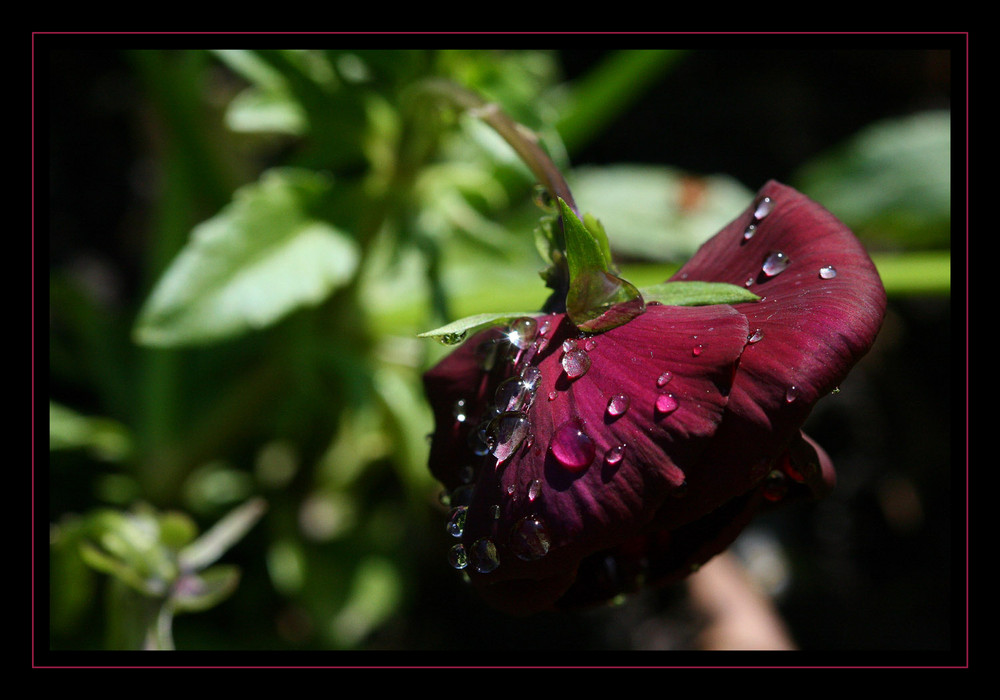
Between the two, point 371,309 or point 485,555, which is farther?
point 371,309

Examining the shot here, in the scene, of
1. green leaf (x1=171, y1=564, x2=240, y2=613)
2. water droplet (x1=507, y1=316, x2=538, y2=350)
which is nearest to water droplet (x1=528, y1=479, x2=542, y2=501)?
water droplet (x1=507, y1=316, x2=538, y2=350)

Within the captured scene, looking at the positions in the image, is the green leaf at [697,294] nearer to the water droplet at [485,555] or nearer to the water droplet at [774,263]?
the water droplet at [774,263]

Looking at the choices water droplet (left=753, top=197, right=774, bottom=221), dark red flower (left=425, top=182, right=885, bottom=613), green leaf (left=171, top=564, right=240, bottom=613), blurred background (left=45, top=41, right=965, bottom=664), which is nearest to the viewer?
dark red flower (left=425, top=182, right=885, bottom=613)

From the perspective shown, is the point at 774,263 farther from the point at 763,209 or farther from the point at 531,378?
the point at 531,378

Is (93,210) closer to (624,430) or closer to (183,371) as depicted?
(183,371)

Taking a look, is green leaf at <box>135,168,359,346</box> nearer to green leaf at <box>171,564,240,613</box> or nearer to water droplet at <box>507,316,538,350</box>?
green leaf at <box>171,564,240,613</box>

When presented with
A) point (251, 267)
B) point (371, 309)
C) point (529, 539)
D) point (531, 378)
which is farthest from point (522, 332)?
point (371, 309)

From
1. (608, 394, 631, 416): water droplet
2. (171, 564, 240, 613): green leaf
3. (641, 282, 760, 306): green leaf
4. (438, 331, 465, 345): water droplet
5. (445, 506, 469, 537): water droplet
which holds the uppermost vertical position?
(641, 282, 760, 306): green leaf

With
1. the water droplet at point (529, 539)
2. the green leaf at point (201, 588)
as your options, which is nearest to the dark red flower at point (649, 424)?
the water droplet at point (529, 539)
